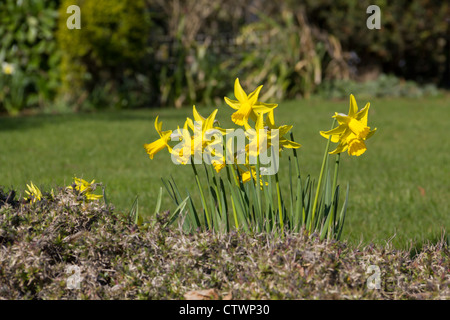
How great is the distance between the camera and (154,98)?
10.4 meters

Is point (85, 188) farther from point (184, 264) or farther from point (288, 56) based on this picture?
point (288, 56)

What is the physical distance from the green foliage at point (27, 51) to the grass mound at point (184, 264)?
7269mm

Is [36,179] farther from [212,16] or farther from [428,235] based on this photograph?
[212,16]

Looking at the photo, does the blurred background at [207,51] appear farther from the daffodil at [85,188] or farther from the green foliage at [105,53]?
the daffodil at [85,188]

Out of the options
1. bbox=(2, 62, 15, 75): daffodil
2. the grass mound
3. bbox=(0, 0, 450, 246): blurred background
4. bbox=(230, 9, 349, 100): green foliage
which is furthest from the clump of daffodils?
bbox=(230, 9, 349, 100): green foliage

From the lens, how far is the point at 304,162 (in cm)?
561

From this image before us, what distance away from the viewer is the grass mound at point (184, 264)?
205cm

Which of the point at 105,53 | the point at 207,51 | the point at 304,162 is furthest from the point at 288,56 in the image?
the point at 304,162

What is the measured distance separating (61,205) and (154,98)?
26.5 ft

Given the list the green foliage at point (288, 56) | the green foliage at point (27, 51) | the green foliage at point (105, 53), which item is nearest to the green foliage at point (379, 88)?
the green foliage at point (288, 56)

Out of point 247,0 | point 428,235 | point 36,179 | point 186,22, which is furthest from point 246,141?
point 247,0

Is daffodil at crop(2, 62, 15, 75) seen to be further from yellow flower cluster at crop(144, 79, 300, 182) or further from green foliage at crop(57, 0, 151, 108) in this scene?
yellow flower cluster at crop(144, 79, 300, 182)

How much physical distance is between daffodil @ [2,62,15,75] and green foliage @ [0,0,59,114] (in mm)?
53
